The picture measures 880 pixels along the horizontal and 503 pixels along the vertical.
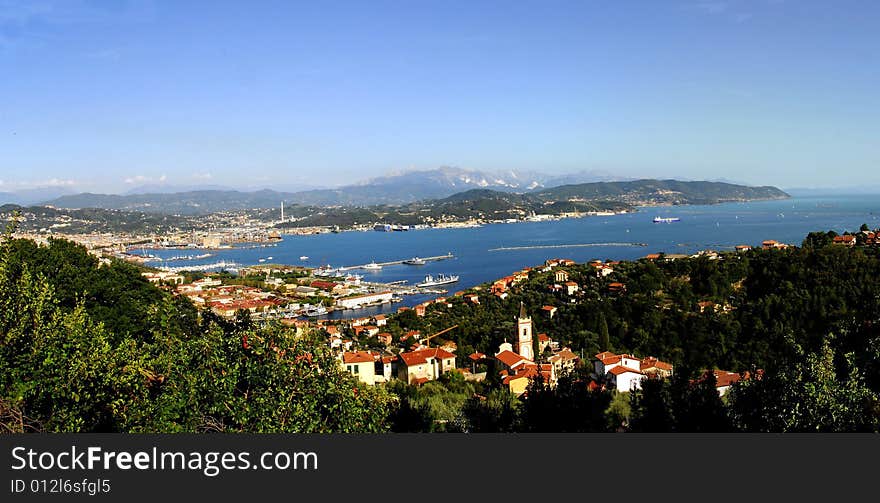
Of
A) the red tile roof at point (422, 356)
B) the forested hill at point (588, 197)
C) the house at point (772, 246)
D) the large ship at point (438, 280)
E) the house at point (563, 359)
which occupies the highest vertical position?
the forested hill at point (588, 197)

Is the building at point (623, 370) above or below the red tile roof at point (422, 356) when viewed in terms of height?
below

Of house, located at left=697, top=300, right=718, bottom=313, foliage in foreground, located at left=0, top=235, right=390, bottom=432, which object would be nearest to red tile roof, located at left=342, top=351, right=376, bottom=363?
foliage in foreground, located at left=0, top=235, right=390, bottom=432

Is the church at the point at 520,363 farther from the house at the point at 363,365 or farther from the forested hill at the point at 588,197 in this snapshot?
the forested hill at the point at 588,197

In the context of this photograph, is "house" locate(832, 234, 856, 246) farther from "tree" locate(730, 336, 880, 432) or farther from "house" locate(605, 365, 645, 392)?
"tree" locate(730, 336, 880, 432)

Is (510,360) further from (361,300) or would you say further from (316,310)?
(361,300)

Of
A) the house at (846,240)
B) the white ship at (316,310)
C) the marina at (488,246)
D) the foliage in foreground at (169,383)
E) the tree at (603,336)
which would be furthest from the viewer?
the marina at (488,246)

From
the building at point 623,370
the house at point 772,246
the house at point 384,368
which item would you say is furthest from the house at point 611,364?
the house at point 772,246
